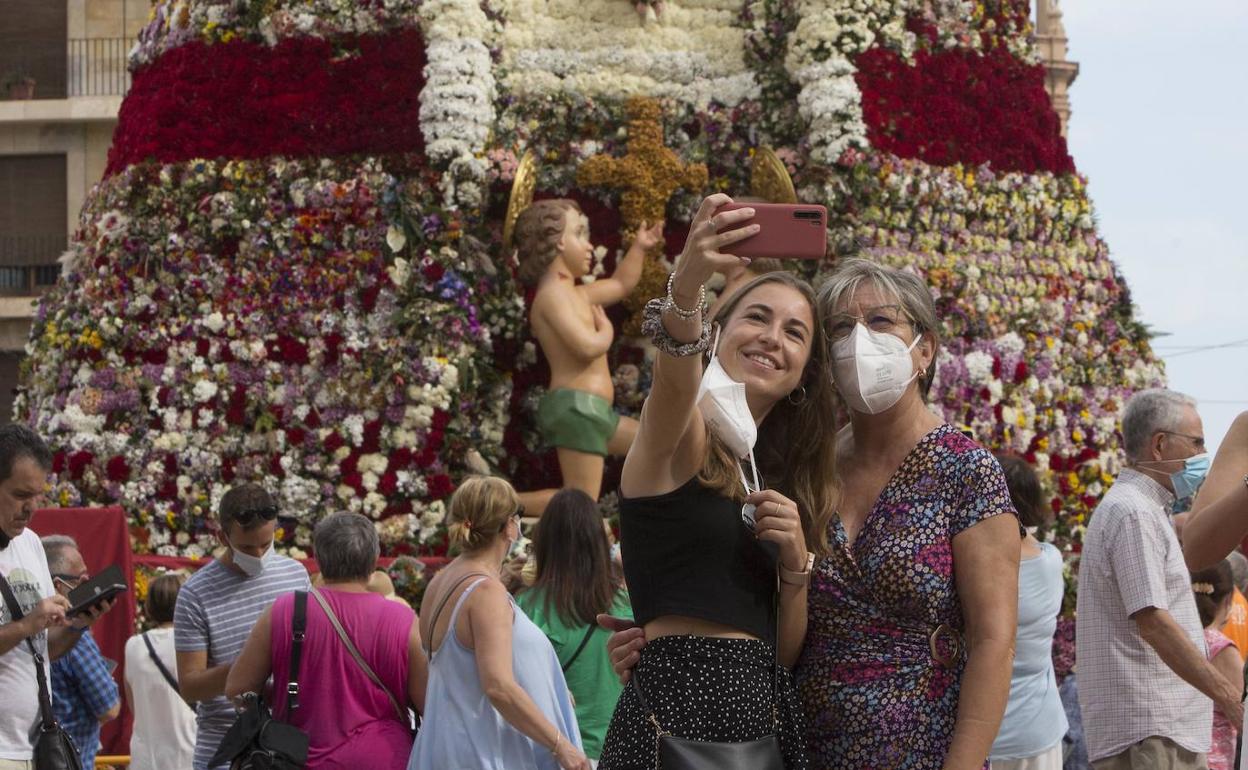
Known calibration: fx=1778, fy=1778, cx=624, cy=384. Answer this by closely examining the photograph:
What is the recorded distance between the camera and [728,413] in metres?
3.73

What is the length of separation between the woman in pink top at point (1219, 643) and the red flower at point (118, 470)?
775 cm

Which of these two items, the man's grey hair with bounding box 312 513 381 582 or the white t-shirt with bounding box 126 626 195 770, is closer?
the man's grey hair with bounding box 312 513 381 582

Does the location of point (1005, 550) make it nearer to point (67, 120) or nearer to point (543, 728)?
point (543, 728)

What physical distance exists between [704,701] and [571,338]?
8187mm

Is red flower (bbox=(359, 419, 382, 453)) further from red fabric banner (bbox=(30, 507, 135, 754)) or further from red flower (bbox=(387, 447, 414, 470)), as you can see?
red fabric banner (bbox=(30, 507, 135, 754))

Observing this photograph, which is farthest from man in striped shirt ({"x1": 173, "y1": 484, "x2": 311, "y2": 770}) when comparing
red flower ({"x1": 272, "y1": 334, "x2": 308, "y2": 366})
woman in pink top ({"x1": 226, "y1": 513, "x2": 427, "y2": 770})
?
red flower ({"x1": 272, "y1": 334, "x2": 308, "y2": 366})

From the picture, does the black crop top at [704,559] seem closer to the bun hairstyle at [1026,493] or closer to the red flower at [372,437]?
the bun hairstyle at [1026,493]

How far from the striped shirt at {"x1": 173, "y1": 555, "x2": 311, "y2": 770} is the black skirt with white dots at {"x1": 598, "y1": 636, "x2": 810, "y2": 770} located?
3.07 metres

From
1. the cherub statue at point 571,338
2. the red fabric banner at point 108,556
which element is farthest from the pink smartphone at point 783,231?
the cherub statue at point 571,338

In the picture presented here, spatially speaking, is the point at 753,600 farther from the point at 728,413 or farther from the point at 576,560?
the point at 576,560

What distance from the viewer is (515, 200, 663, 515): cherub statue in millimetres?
11898

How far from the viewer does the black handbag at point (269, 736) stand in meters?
5.68

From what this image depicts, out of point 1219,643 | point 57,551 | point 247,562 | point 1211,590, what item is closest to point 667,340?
point 247,562

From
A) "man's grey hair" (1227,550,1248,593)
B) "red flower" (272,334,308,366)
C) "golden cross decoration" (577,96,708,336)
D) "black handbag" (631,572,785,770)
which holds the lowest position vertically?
"man's grey hair" (1227,550,1248,593)
